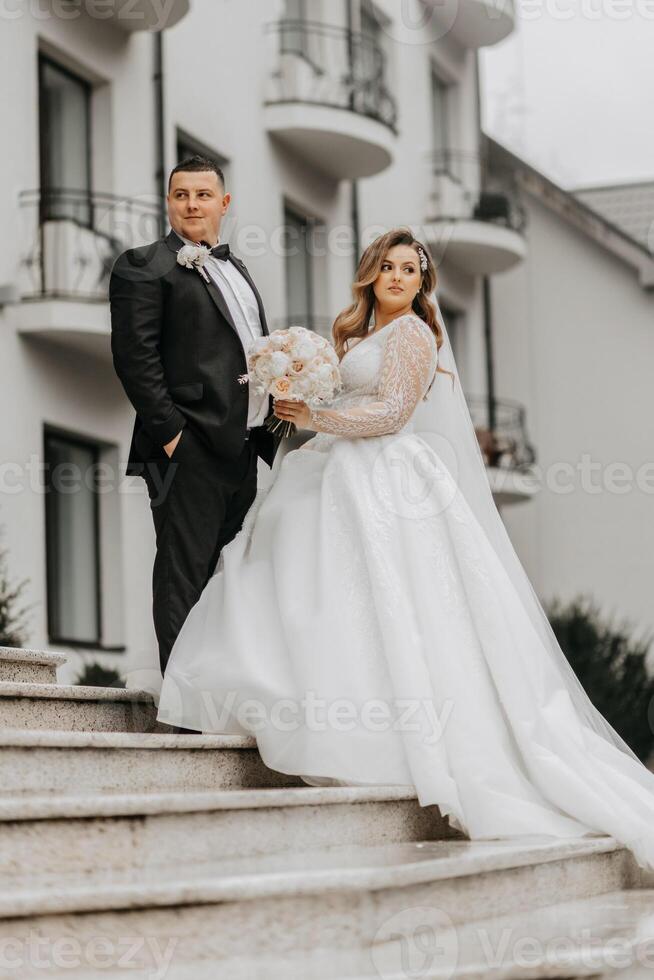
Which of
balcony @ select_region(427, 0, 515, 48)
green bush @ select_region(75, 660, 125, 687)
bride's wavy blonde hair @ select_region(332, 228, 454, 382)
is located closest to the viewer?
bride's wavy blonde hair @ select_region(332, 228, 454, 382)

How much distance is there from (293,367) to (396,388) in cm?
48

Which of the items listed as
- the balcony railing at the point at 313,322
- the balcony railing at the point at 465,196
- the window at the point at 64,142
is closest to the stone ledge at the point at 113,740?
the window at the point at 64,142

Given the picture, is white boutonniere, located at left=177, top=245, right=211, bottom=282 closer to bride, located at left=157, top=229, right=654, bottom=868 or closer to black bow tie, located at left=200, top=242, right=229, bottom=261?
black bow tie, located at left=200, top=242, right=229, bottom=261

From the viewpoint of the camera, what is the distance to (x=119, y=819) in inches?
159

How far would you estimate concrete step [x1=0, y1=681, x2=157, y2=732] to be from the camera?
5.10 m

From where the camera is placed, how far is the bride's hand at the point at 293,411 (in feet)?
18.6

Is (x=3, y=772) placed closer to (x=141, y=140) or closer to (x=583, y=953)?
(x=583, y=953)

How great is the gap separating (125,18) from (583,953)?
1094 centimetres

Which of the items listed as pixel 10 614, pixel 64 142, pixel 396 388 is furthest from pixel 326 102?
pixel 396 388

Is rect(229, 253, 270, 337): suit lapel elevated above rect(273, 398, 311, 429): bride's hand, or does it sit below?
above

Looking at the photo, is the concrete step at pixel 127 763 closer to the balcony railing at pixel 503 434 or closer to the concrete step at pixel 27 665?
the concrete step at pixel 27 665

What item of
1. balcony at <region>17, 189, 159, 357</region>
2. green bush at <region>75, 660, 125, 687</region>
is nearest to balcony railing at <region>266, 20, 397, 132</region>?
balcony at <region>17, 189, 159, 357</region>

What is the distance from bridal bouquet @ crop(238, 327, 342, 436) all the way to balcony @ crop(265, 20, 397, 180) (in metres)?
10.4

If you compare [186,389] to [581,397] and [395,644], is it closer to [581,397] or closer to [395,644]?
[395,644]
